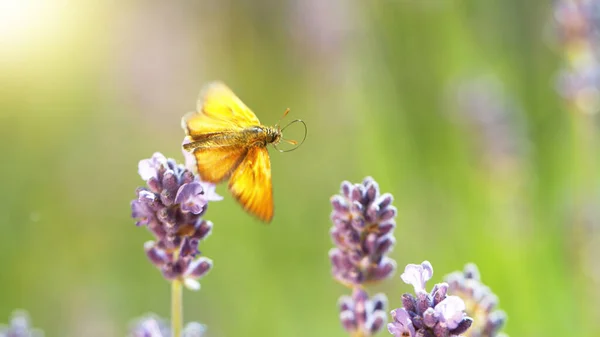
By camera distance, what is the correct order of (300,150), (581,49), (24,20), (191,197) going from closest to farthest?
1. (191,197)
2. (581,49)
3. (24,20)
4. (300,150)

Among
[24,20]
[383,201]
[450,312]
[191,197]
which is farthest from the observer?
[24,20]

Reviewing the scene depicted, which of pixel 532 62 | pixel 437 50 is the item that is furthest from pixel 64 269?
pixel 532 62

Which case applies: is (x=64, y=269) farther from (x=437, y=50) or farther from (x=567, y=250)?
(x=437, y=50)

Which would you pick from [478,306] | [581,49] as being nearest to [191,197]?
[478,306]

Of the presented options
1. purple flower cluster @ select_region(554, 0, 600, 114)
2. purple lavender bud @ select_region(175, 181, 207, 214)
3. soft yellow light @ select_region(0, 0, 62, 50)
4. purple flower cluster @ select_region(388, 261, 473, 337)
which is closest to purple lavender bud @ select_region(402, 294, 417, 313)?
purple flower cluster @ select_region(388, 261, 473, 337)

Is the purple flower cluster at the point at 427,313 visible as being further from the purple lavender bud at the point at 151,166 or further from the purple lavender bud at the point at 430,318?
the purple lavender bud at the point at 151,166

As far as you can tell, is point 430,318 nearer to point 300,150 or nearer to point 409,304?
point 409,304

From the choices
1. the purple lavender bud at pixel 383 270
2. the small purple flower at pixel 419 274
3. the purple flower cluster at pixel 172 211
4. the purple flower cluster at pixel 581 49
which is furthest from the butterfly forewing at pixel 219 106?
the purple flower cluster at pixel 581 49
